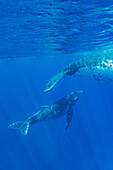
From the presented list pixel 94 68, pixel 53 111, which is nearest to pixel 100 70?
pixel 94 68

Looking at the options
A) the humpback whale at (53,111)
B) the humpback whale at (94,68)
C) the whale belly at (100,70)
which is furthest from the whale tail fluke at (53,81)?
the humpback whale at (53,111)

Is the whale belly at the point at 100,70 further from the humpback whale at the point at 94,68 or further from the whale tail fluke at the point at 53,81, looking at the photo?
the whale tail fluke at the point at 53,81

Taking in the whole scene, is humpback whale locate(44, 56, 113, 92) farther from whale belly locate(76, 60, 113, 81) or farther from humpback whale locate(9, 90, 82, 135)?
humpback whale locate(9, 90, 82, 135)

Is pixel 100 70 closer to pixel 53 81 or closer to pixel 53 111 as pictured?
pixel 53 81

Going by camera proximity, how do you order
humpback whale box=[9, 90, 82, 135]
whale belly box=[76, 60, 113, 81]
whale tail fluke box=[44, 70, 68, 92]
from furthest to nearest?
humpback whale box=[9, 90, 82, 135] → whale belly box=[76, 60, 113, 81] → whale tail fluke box=[44, 70, 68, 92]

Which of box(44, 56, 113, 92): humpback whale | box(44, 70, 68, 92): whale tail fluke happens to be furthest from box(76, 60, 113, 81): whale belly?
box(44, 70, 68, 92): whale tail fluke

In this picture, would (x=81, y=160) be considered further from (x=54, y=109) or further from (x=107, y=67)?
(x=107, y=67)

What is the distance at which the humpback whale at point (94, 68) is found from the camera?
16172 mm

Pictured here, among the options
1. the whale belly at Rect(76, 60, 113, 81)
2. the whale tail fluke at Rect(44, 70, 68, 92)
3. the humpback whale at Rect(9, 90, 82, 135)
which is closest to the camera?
the whale tail fluke at Rect(44, 70, 68, 92)

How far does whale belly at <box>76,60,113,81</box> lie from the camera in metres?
16.1

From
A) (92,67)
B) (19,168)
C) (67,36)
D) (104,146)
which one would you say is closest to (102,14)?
(92,67)

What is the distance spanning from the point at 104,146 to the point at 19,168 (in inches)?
607

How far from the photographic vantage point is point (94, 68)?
16.5m

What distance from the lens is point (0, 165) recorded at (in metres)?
30.6
